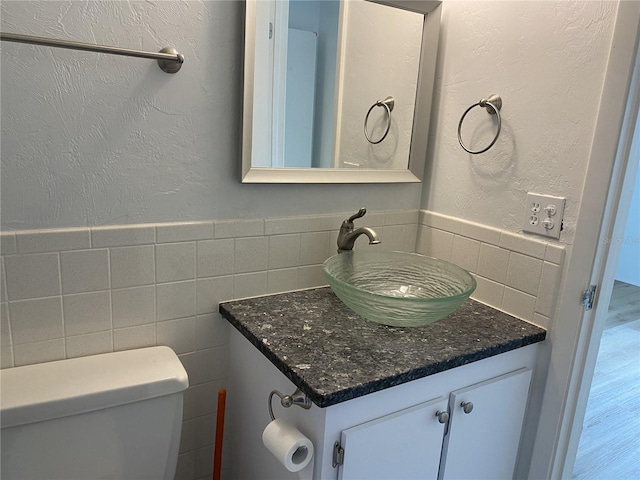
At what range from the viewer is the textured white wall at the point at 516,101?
3.82 feet

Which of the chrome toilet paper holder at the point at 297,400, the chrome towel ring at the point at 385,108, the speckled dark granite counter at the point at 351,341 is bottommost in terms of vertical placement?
the chrome toilet paper holder at the point at 297,400

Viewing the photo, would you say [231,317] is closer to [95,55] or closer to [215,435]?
[215,435]

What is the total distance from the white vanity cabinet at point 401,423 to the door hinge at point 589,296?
0.65 feet

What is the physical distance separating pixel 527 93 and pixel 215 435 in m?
1.34

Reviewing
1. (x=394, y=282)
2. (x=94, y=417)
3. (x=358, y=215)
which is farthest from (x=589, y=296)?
(x=94, y=417)

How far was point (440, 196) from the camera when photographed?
1.59 m

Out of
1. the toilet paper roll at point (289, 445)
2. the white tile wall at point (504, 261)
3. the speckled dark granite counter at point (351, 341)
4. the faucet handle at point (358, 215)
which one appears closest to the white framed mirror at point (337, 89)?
the faucet handle at point (358, 215)

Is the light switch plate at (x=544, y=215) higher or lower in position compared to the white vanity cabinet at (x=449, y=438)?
higher

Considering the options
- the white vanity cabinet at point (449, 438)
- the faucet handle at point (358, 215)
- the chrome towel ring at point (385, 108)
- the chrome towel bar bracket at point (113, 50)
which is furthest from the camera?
the chrome towel ring at point (385, 108)

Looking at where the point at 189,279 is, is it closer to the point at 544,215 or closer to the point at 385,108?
the point at 385,108

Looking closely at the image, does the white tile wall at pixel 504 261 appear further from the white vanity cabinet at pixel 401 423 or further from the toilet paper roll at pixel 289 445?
the toilet paper roll at pixel 289 445

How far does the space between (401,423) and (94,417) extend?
697 mm

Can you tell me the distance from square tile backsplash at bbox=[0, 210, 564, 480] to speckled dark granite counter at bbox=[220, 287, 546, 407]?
0.26 ft

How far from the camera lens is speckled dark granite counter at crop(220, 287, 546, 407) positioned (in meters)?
0.97
